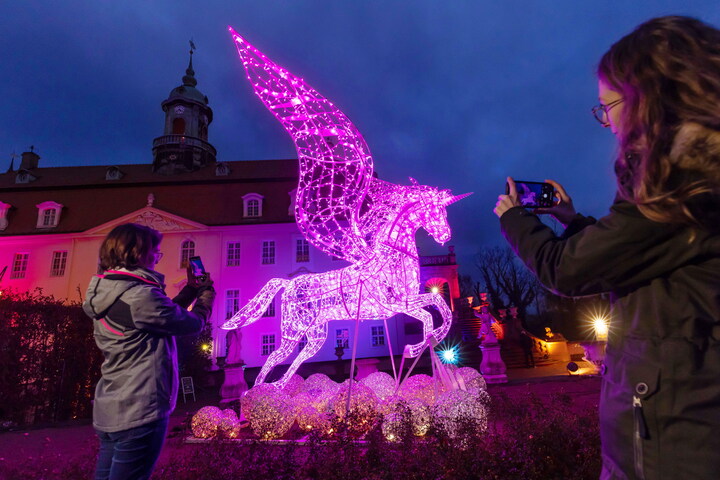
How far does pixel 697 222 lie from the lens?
0.94 meters

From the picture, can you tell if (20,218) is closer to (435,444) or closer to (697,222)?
(435,444)

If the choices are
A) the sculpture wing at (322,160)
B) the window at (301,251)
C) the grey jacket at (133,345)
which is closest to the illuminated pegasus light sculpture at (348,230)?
the sculpture wing at (322,160)

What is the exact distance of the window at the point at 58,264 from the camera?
2112 centimetres

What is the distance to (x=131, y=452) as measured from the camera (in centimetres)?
200

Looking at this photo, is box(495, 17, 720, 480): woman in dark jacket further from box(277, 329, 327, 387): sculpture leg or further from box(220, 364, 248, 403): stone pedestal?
box(220, 364, 248, 403): stone pedestal

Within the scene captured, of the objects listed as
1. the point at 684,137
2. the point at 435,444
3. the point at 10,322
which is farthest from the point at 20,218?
the point at 684,137

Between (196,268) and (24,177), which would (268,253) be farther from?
(24,177)

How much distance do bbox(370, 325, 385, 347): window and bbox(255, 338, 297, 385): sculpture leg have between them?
49.9ft

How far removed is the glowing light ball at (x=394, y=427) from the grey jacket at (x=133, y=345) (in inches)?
115

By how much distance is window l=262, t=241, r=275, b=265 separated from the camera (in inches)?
828

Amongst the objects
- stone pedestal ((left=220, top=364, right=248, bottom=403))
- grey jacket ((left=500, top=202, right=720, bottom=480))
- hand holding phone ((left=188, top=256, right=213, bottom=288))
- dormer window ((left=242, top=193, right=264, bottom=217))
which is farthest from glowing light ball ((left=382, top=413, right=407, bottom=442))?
dormer window ((left=242, top=193, right=264, bottom=217))

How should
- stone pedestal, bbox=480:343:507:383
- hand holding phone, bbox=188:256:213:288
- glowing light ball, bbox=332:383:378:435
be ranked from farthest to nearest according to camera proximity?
stone pedestal, bbox=480:343:507:383 → glowing light ball, bbox=332:383:378:435 → hand holding phone, bbox=188:256:213:288

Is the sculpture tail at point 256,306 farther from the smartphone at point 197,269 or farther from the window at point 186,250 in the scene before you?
the window at point 186,250

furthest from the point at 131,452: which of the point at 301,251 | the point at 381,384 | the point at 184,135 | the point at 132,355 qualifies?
the point at 184,135
